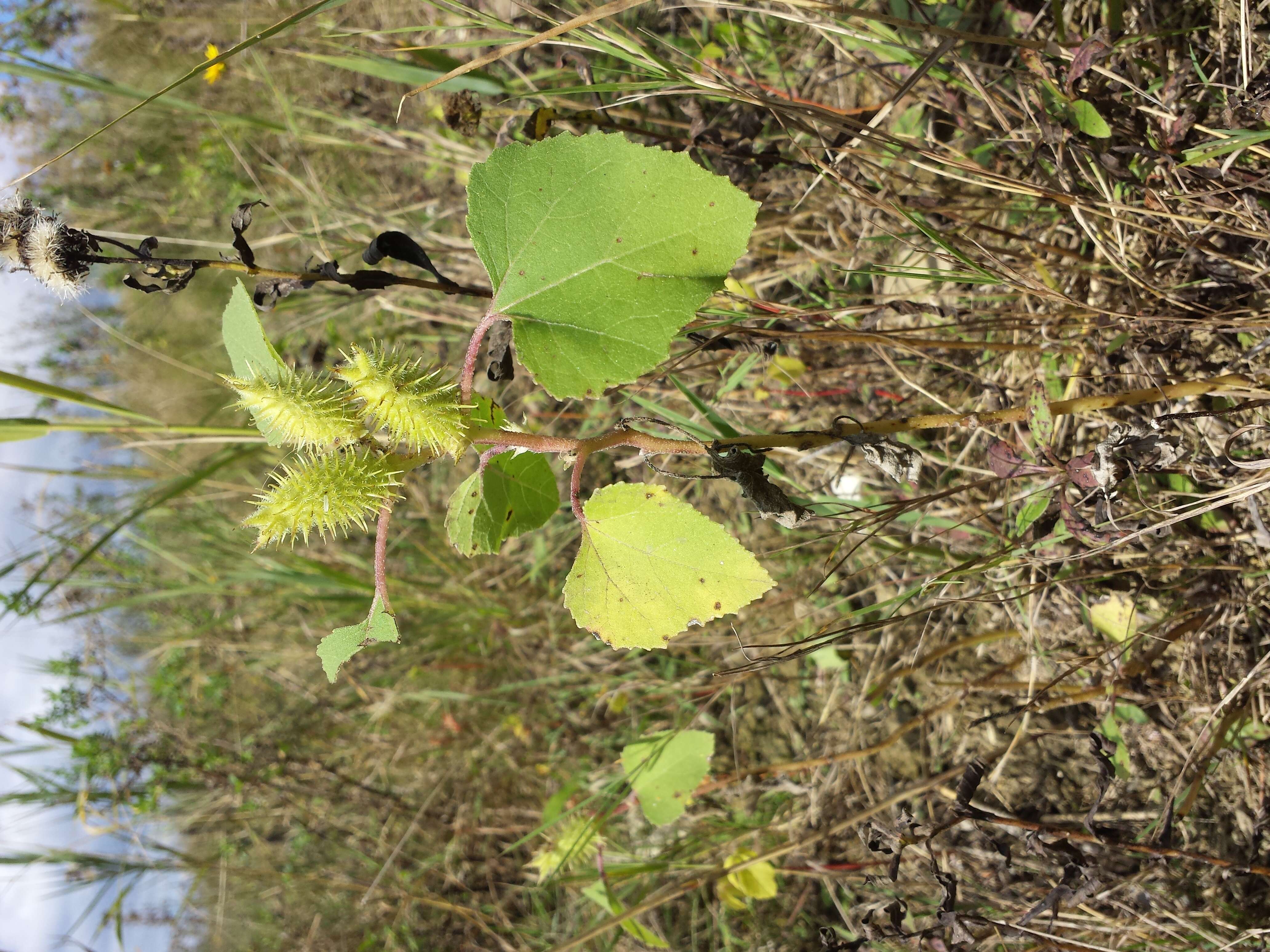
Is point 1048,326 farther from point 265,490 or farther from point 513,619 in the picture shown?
point 513,619

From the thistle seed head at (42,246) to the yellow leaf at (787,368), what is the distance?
1499mm

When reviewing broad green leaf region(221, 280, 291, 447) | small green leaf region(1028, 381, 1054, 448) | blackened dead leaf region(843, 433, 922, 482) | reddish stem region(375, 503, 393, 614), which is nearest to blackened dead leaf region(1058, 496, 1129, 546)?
small green leaf region(1028, 381, 1054, 448)

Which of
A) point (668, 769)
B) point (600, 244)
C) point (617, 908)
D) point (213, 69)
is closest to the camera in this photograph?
point (600, 244)

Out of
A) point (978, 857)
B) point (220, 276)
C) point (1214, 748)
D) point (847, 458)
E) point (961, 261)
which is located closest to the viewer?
point (961, 261)

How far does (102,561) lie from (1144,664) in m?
3.81

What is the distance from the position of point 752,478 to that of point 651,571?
0.68ft

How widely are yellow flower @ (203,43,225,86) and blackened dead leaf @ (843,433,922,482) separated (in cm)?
227

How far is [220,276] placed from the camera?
4184 mm

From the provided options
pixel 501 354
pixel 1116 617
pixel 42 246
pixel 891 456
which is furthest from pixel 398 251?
pixel 1116 617

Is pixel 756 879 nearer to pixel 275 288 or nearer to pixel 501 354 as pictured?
pixel 501 354

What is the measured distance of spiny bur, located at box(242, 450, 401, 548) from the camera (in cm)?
96

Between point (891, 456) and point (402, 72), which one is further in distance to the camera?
point (402, 72)

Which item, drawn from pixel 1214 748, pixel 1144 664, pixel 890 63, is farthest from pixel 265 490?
pixel 1214 748

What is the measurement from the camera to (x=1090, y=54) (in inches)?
52.2
